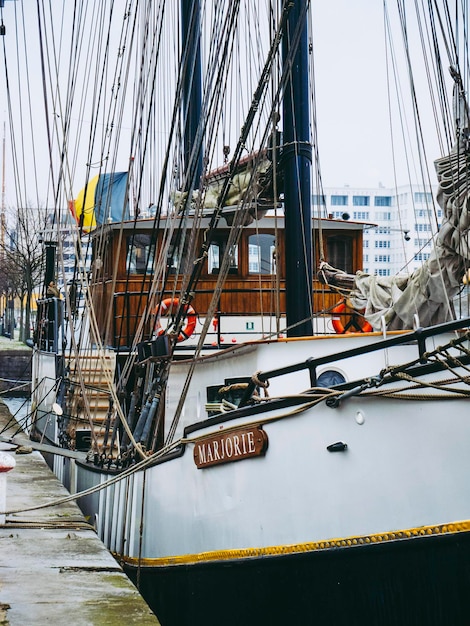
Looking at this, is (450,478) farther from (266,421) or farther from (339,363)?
(339,363)

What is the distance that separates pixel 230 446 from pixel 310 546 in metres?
1.03

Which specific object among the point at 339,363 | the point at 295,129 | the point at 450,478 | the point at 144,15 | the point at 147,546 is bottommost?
the point at 147,546

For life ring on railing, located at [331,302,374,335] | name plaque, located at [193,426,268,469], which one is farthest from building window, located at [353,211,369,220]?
name plaque, located at [193,426,268,469]

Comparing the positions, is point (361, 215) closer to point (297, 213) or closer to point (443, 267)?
point (297, 213)

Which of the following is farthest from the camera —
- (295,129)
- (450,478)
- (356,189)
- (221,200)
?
(356,189)

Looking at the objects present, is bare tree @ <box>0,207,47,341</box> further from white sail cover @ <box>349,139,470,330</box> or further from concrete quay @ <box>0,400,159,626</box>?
white sail cover @ <box>349,139,470,330</box>

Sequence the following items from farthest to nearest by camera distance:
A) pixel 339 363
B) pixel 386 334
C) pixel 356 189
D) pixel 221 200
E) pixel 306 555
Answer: pixel 356 189 < pixel 221 200 < pixel 339 363 < pixel 386 334 < pixel 306 555

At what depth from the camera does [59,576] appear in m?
6.98

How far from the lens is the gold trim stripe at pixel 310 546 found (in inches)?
207

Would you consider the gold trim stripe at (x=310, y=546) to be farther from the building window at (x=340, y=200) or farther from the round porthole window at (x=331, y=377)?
the building window at (x=340, y=200)

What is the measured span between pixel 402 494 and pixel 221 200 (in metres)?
3.53

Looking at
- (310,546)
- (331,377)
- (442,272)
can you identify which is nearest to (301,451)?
(310,546)

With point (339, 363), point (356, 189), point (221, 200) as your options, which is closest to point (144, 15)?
point (221, 200)

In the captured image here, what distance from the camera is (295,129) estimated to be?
9.18 metres
